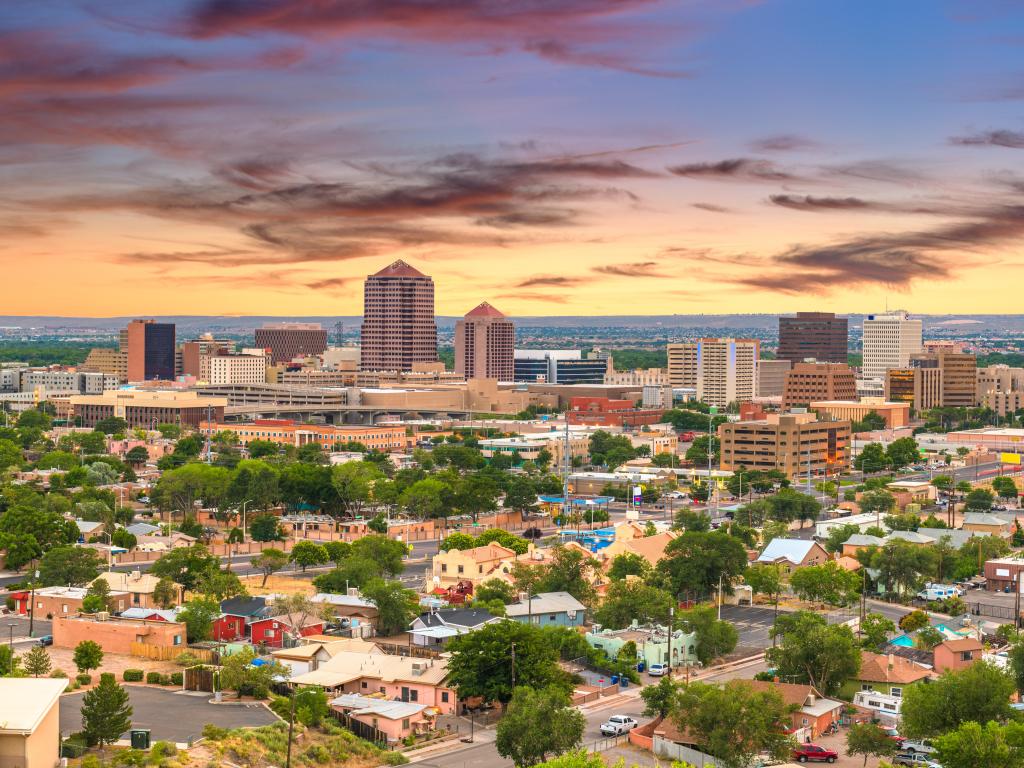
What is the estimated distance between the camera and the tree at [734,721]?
2909 centimetres

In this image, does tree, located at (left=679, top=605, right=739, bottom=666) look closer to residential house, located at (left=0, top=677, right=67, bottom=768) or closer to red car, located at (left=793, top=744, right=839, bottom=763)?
red car, located at (left=793, top=744, right=839, bottom=763)

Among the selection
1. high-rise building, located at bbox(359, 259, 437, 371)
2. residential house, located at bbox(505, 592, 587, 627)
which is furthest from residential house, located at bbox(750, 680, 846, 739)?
high-rise building, located at bbox(359, 259, 437, 371)

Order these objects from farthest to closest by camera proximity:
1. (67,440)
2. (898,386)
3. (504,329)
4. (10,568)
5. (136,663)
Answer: (504,329)
(898,386)
(67,440)
(10,568)
(136,663)

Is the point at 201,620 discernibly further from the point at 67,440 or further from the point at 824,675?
the point at 67,440

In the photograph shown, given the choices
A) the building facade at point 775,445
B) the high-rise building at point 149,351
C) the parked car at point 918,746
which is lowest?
the parked car at point 918,746

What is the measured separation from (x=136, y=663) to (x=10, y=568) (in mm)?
15930

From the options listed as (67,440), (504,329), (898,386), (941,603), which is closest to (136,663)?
(941,603)

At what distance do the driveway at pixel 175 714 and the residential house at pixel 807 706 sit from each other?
11280 mm

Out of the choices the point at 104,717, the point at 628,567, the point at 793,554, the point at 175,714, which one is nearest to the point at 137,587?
the point at 175,714

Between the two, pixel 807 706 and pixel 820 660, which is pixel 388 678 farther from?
pixel 820 660

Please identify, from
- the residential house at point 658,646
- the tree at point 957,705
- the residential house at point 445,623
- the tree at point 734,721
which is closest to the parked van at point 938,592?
the residential house at point 658,646

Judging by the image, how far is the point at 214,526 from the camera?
65.1m

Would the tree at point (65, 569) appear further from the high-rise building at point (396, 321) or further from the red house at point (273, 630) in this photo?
the high-rise building at point (396, 321)

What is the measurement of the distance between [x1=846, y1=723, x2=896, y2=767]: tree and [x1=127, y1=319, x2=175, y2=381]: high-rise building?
16226 cm
